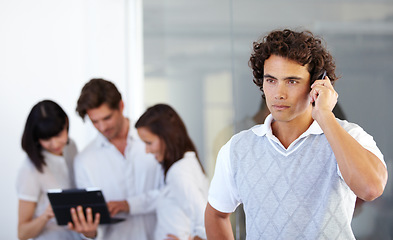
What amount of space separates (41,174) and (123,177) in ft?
1.44

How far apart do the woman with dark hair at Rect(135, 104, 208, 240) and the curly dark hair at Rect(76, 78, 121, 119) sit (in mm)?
264

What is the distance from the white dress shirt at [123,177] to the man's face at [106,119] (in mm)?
60

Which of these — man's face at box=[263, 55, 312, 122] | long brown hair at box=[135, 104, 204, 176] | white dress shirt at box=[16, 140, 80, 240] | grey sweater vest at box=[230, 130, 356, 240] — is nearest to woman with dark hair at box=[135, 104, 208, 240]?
long brown hair at box=[135, 104, 204, 176]

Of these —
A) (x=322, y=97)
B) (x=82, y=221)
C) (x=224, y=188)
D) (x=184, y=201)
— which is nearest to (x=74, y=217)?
(x=82, y=221)

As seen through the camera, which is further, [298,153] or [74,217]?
[74,217]

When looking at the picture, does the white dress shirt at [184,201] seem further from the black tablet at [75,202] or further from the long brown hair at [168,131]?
the black tablet at [75,202]

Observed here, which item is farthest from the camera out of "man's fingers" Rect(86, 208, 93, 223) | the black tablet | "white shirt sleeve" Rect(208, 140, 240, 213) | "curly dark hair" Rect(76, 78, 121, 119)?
"curly dark hair" Rect(76, 78, 121, 119)

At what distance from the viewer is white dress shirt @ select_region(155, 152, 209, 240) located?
8.56 ft

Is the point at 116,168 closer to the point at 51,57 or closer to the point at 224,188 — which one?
the point at 224,188

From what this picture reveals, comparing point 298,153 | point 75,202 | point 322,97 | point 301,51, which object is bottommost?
point 75,202

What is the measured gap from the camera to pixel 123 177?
10.1ft

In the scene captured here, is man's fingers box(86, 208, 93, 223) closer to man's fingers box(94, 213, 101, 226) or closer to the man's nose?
man's fingers box(94, 213, 101, 226)

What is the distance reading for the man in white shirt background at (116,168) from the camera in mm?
2984

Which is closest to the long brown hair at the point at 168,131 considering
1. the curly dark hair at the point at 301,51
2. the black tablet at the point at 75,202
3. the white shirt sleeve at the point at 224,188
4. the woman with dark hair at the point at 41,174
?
the black tablet at the point at 75,202
